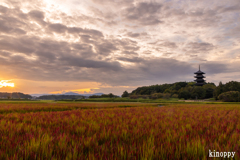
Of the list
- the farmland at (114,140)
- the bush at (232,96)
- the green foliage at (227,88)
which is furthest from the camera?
the green foliage at (227,88)

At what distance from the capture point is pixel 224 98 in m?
61.7

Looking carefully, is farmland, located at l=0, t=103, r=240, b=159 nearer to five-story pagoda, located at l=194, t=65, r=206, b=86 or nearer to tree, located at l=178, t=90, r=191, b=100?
tree, located at l=178, t=90, r=191, b=100

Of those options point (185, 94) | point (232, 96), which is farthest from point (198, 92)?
point (232, 96)

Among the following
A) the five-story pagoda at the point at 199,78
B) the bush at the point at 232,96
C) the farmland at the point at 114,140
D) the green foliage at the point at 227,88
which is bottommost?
the bush at the point at 232,96

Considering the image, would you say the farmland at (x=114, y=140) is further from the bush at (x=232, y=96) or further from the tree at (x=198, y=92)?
the tree at (x=198, y=92)

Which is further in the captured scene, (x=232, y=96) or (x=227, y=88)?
(x=227, y=88)

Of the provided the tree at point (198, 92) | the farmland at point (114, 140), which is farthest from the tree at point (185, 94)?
the farmland at point (114, 140)

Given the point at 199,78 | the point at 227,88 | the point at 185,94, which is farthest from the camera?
the point at 199,78

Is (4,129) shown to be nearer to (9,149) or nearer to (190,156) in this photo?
(9,149)

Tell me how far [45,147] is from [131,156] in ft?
5.70

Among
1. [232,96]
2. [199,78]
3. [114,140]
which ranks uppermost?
[199,78]

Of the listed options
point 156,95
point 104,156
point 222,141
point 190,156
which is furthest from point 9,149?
point 156,95

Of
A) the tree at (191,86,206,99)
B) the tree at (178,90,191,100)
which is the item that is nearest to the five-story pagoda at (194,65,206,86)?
the tree at (191,86,206,99)

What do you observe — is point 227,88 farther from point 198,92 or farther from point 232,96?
point 198,92
